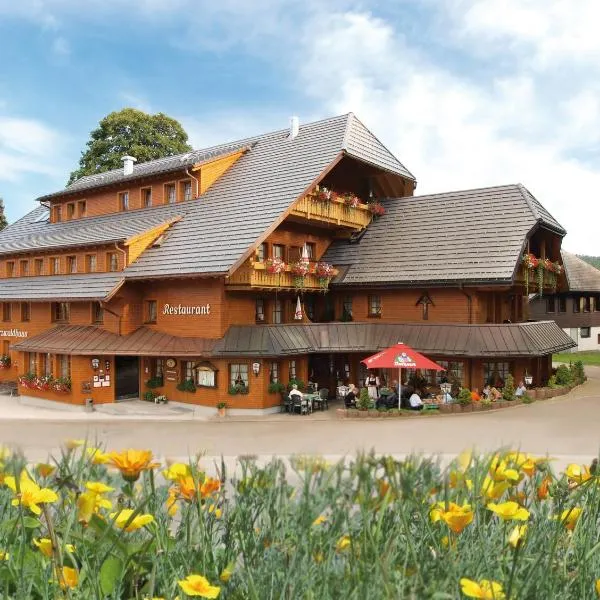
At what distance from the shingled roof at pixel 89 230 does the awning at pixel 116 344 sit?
4.15 metres

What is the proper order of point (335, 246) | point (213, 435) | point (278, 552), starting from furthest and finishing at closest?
point (335, 246) → point (213, 435) → point (278, 552)

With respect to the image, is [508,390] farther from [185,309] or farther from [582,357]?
[582,357]

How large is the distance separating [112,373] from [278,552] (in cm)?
2364

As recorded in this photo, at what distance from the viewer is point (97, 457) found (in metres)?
3.13

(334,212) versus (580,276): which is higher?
(334,212)

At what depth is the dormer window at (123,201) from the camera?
106ft

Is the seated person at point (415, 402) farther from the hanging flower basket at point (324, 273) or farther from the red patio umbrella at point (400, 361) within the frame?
the hanging flower basket at point (324, 273)

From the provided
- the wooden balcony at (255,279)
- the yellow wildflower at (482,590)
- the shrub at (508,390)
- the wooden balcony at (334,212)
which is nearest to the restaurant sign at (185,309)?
the wooden balcony at (255,279)

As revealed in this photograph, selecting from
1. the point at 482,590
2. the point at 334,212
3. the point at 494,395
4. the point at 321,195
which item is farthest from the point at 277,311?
the point at 482,590

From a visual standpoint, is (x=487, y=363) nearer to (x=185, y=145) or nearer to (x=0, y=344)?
(x=0, y=344)

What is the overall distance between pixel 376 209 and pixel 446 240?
4.84 m

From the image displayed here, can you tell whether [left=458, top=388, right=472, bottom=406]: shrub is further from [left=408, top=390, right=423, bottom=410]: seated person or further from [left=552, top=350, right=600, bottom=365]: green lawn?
[left=552, top=350, right=600, bottom=365]: green lawn

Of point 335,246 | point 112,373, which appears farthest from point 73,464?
point 335,246

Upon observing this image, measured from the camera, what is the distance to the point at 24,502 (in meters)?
2.44
